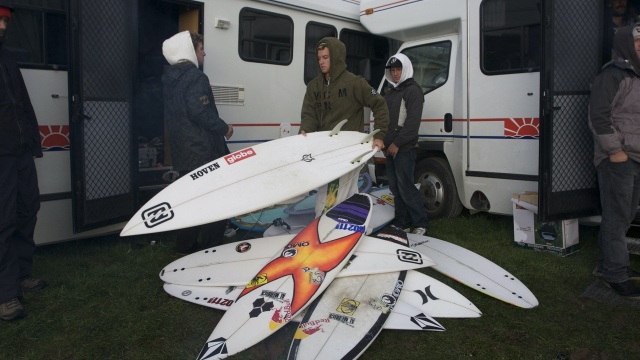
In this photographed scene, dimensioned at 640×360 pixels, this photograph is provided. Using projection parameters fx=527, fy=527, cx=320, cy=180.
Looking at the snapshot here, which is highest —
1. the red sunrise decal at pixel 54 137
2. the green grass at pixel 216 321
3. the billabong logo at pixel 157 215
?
the red sunrise decal at pixel 54 137

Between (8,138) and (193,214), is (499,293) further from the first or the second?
(8,138)

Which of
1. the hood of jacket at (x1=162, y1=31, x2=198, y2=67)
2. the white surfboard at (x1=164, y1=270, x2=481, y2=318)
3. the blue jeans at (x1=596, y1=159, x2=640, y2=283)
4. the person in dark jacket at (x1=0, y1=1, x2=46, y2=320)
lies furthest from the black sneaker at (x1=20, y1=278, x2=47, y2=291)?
the blue jeans at (x1=596, y1=159, x2=640, y2=283)

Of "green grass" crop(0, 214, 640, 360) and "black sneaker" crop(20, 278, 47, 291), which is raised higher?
"black sneaker" crop(20, 278, 47, 291)

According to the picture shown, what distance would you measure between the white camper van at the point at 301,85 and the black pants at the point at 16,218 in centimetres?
66

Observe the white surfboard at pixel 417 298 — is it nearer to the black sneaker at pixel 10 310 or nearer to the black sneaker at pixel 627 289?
the black sneaker at pixel 10 310

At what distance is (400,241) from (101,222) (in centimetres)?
284

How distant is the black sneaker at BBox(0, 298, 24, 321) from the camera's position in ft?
12.0

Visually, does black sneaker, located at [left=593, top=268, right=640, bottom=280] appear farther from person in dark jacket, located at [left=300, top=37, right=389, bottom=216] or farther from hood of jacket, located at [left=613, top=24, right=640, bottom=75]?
person in dark jacket, located at [left=300, top=37, right=389, bottom=216]

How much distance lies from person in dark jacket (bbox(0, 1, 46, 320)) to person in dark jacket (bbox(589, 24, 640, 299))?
14.2 feet

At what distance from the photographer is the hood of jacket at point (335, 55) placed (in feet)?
14.9

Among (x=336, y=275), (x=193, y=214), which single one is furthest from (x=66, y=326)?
(x=336, y=275)

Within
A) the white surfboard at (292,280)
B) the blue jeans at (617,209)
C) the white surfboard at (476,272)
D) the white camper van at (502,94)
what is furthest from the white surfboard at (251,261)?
the white camper van at (502,94)

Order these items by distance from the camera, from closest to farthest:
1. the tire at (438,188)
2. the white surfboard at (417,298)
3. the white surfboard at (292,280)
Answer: the white surfboard at (292,280) < the white surfboard at (417,298) < the tire at (438,188)

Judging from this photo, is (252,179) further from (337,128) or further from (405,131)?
(405,131)
